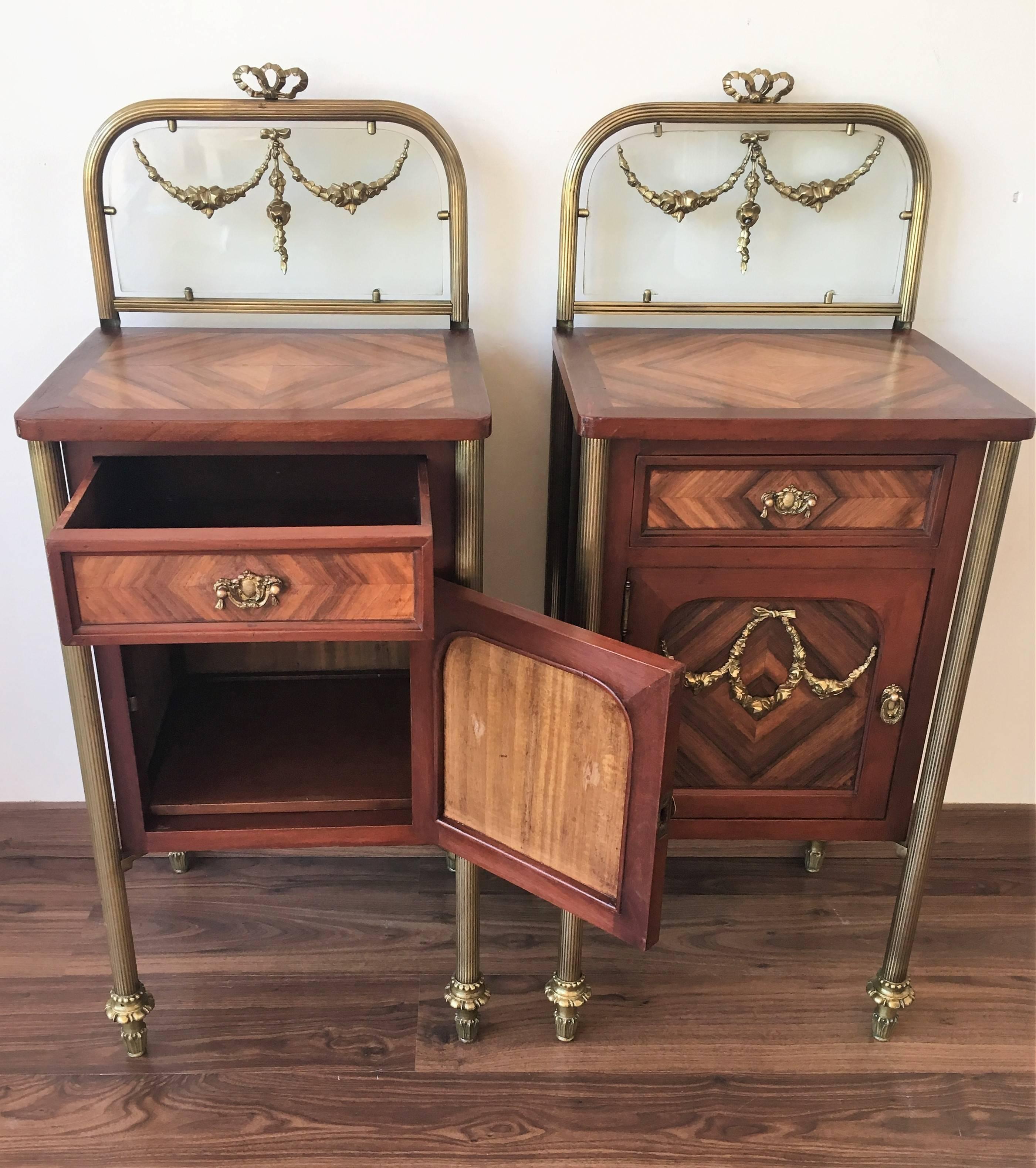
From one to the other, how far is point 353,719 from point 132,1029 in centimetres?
49

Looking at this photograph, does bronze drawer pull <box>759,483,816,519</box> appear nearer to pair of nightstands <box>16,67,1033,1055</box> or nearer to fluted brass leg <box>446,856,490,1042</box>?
pair of nightstands <box>16,67,1033,1055</box>

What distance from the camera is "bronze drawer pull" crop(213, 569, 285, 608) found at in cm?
113

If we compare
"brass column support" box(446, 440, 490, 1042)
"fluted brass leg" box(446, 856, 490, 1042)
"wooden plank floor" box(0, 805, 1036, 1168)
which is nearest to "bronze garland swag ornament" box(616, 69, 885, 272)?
"brass column support" box(446, 440, 490, 1042)

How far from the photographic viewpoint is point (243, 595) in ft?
3.74

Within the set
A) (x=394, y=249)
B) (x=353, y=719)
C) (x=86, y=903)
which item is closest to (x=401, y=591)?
(x=353, y=719)

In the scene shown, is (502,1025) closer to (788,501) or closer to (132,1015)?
(132,1015)

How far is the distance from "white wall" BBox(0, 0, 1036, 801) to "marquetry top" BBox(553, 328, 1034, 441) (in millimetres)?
145

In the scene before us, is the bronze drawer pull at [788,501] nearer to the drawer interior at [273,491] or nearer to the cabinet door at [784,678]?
the cabinet door at [784,678]

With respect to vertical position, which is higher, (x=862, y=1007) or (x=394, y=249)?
(x=394, y=249)

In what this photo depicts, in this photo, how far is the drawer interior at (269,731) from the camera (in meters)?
1.42

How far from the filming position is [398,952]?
1674 millimetres

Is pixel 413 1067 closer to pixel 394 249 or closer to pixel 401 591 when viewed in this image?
pixel 401 591

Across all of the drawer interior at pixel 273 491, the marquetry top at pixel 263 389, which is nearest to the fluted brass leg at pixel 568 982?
the drawer interior at pixel 273 491

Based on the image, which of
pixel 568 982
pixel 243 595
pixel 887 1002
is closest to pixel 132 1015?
pixel 568 982
